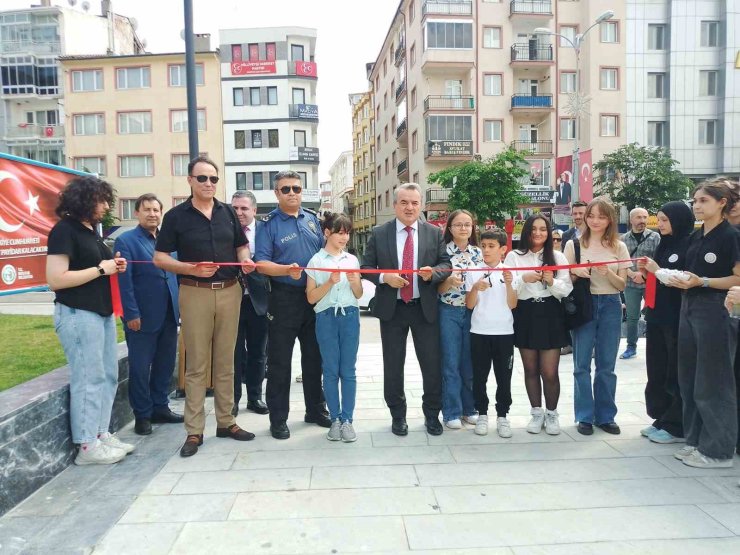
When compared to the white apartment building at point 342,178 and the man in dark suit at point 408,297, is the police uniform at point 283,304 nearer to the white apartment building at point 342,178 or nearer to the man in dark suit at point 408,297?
the man in dark suit at point 408,297

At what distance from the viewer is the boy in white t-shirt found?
4.38m

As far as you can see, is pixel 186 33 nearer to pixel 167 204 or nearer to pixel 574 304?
pixel 574 304

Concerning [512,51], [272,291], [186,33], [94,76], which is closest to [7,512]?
[272,291]

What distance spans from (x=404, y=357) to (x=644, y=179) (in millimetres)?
24683

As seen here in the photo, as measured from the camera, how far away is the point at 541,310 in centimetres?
437

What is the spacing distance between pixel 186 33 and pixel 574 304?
558 cm

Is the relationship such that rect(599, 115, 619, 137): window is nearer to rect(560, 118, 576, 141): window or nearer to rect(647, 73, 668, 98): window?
rect(560, 118, 576, 141): window

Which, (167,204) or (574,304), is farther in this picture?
(167,204)

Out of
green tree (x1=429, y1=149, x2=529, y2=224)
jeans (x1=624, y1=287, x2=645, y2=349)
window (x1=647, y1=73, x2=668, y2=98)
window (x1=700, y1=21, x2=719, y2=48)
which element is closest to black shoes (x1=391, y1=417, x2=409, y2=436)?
jeans (x1=624, y1=287, x2=645, y2=349)

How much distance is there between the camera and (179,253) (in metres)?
4.22

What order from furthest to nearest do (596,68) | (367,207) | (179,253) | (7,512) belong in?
1. (367,207)
2. (596,68)
3. (179,253)
4. (7,512)

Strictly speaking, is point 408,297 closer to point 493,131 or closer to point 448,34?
point 493,131

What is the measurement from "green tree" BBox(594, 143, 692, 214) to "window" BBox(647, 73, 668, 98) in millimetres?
6842

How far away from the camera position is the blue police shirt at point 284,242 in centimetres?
449
